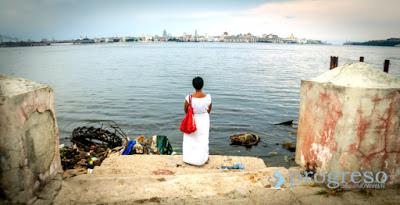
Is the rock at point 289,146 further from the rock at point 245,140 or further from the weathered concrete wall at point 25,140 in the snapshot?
the weathered concrete wall at point 25,140

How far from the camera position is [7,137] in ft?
9.30

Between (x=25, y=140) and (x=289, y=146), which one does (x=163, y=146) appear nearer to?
(x=25, y=140)

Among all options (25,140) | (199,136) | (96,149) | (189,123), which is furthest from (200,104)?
(96,149)

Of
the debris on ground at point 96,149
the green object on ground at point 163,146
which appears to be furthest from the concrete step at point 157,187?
the green object on ground at point 163,146

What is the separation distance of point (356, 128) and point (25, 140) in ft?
12.1

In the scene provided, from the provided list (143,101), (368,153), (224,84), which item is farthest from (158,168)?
(224,84)

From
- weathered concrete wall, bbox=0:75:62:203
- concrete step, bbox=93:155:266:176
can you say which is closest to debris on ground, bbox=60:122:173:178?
concrete step, bbox=93:155:266:176

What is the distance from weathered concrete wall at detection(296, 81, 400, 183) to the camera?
3.41 metres

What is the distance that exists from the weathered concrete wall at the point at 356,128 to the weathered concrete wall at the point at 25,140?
3335 millimetres

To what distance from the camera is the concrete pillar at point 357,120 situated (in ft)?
11.2

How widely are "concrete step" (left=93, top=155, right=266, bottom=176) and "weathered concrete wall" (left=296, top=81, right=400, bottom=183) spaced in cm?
181

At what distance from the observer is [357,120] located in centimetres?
344

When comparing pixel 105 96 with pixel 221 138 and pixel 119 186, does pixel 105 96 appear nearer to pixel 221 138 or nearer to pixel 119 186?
pixel 221 138

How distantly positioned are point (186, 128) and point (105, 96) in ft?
58.2
